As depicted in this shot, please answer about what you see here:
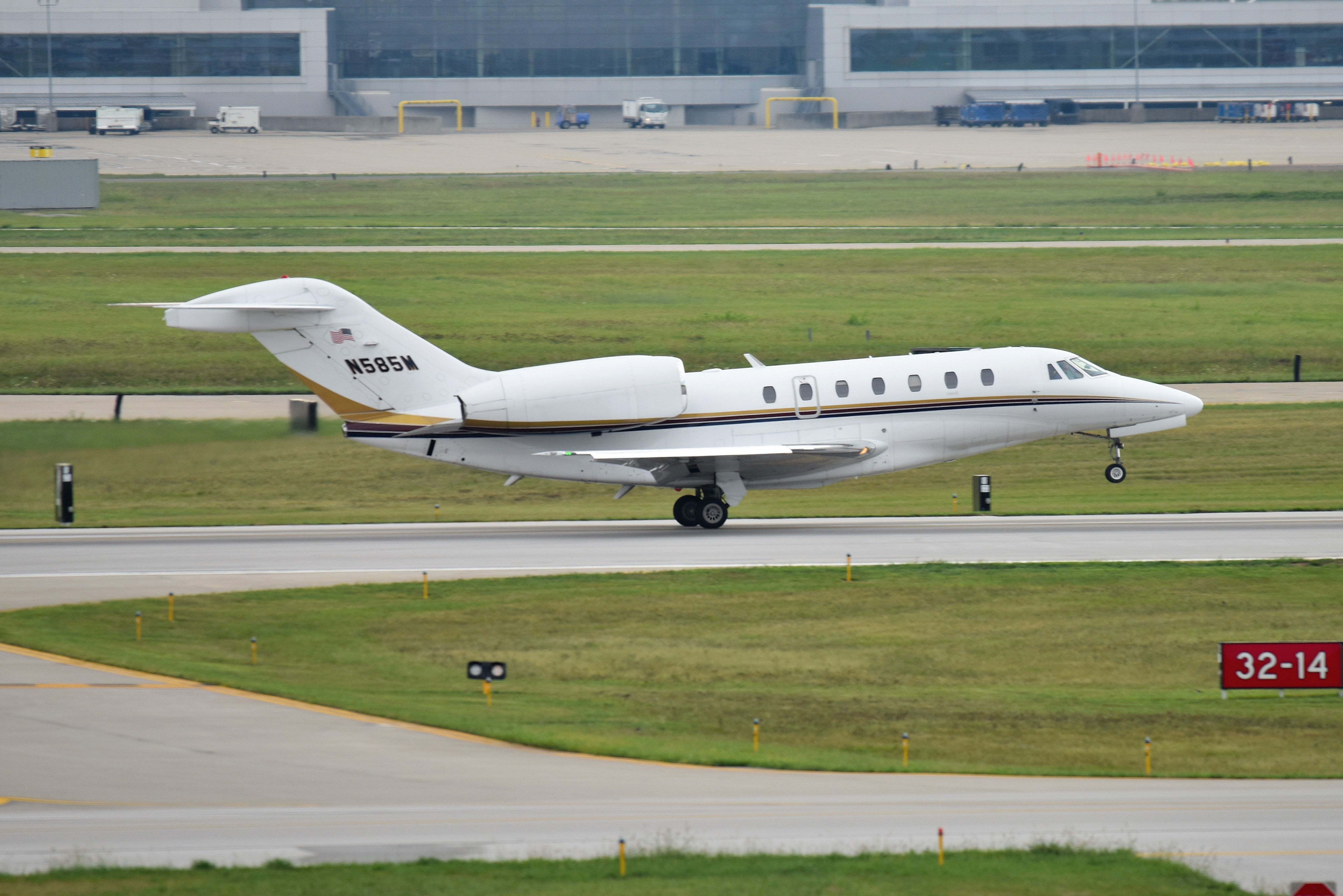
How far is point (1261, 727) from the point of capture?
25.2m

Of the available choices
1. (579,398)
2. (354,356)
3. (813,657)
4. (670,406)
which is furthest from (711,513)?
(813,657)

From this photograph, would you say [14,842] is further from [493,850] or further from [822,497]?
[822,497]

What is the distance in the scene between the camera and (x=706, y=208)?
98688mm

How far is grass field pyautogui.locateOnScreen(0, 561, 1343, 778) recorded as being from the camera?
79.5 feet

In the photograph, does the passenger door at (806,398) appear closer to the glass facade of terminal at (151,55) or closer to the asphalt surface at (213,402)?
the asphalt surface at (213,402)

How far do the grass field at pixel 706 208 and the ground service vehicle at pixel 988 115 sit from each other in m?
32.3

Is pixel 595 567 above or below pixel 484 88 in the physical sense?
below

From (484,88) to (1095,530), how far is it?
128 metres

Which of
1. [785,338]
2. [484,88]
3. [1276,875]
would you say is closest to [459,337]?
[785,338]

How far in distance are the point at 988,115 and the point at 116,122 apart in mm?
75720

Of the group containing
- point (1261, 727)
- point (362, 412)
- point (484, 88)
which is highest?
point (484, 88)

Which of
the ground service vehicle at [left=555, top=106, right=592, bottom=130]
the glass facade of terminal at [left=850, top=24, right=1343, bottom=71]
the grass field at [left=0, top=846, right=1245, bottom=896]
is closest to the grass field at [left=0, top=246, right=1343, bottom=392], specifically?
the grass field at [left=0, top=846, right=1245, bottom=896]

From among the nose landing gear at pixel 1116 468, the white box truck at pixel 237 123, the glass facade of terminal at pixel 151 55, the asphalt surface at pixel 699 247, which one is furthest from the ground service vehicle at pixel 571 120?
the nose landing gear at pixel 1116 468

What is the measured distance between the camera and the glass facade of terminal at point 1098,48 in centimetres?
15112
